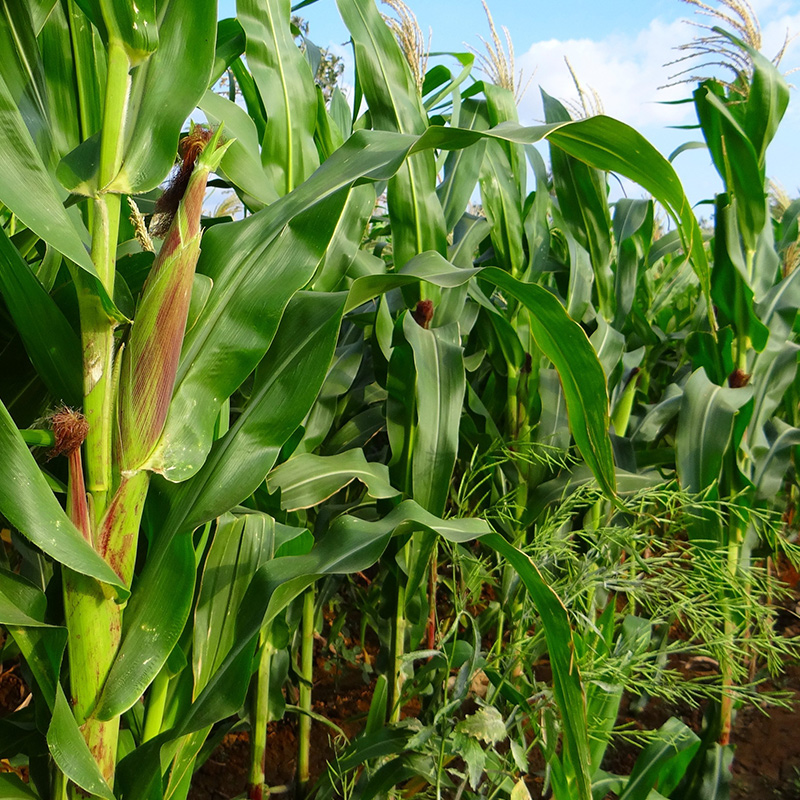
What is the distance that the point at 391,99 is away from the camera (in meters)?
1.00

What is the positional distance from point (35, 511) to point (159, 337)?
17 cm

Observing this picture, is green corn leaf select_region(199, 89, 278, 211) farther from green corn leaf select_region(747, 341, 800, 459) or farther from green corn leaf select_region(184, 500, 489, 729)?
green corn leaf select_region(747, 341, 800, 459)

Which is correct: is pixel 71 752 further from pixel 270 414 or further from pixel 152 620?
pixel 270 414

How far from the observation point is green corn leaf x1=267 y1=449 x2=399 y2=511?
903 millimetres

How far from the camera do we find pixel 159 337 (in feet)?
1.91

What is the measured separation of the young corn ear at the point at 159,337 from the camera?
1.92 feet

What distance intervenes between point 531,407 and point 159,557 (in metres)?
0.86

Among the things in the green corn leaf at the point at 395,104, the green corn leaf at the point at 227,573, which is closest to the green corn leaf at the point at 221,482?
the green corn leaf at the point at 227,573

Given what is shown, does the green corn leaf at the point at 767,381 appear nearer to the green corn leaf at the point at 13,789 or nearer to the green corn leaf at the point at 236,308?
the green corn leaf at the point at 236,308

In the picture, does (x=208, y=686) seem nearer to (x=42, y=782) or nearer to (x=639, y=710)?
(x=42, y=782)

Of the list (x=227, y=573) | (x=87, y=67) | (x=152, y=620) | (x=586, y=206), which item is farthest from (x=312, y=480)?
(x=586, y=206)

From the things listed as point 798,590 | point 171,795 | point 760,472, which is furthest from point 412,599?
point 798,590

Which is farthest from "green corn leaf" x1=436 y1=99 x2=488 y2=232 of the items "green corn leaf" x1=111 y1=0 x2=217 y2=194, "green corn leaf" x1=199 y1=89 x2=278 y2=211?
"green corn leaf" x1=111 y1=0 x2=217 y2=194

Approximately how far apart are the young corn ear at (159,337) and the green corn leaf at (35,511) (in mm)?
68
